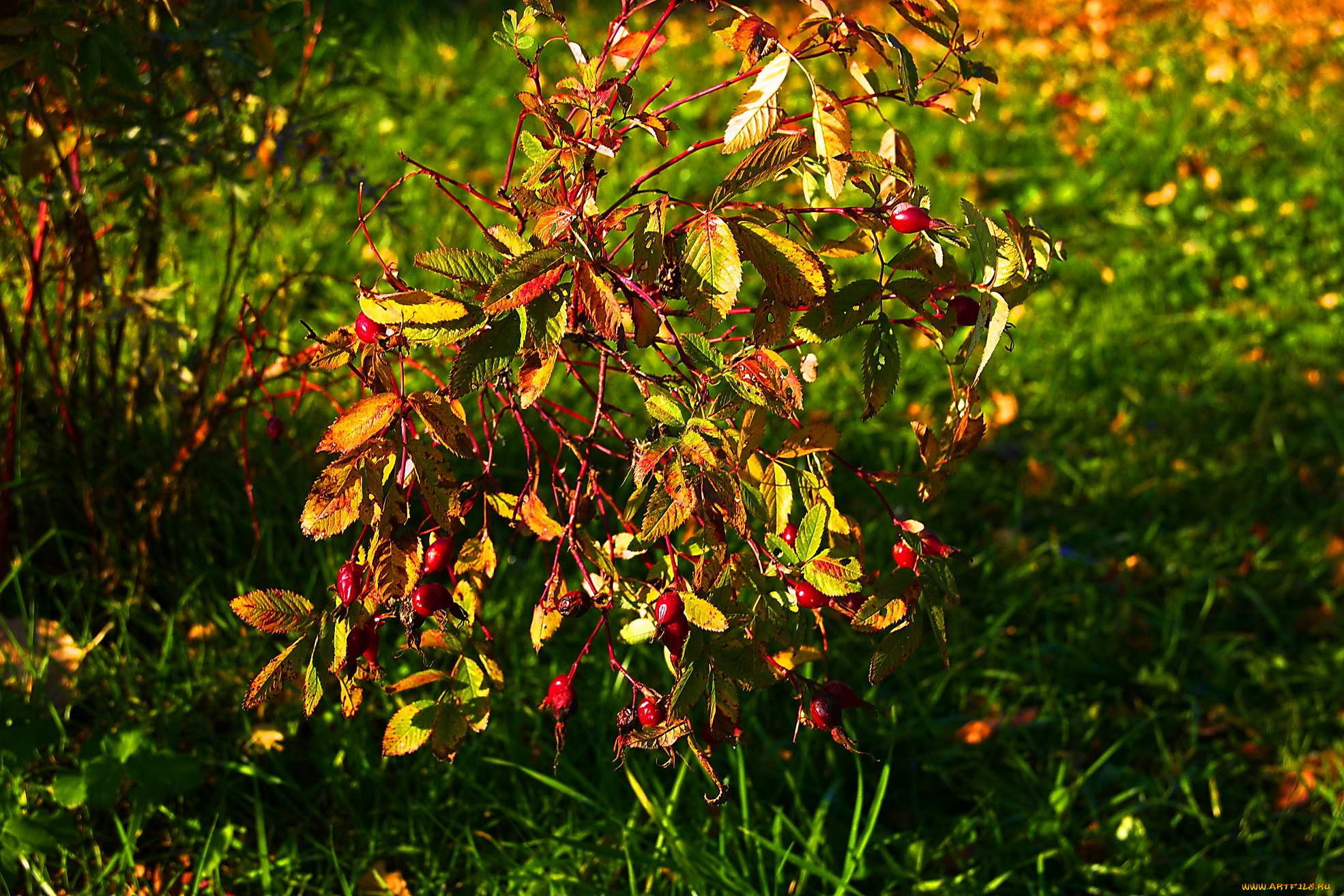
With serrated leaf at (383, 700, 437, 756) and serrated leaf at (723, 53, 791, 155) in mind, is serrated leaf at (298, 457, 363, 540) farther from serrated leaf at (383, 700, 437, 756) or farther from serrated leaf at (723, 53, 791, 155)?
serrated leaf at (723, 53, 791, 155)

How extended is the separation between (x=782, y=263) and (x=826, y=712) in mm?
526

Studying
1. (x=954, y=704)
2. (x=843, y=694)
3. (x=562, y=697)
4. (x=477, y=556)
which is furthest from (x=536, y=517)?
(x=954, y=704)

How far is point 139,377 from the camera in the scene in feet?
6.85

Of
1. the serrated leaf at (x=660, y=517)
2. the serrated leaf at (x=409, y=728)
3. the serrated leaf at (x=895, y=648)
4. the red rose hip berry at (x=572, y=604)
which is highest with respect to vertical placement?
the serrated leaf at (x=660, y=517)

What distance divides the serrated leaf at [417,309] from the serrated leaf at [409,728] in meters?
0.53

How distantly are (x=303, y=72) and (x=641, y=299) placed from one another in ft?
4.33

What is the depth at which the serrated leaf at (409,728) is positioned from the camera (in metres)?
1.35

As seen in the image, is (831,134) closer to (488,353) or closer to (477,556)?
(488,353)

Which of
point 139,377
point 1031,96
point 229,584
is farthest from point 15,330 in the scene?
point 1031,96

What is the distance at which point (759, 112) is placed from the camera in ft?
3.40

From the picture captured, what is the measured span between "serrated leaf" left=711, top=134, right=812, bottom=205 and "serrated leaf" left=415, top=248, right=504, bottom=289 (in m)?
0.23

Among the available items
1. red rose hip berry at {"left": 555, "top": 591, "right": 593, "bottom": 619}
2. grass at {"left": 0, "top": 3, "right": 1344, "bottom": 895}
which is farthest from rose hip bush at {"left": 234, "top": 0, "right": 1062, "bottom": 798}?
grass at {"left": 0, "top": 3, "right": 1344, "bottom": 895}

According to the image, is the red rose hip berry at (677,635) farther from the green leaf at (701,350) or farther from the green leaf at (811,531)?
the green leaf at (701,350)

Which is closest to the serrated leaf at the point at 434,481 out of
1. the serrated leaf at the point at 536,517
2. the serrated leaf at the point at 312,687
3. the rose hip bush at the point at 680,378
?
the rose hip bush at the point at 680,378
